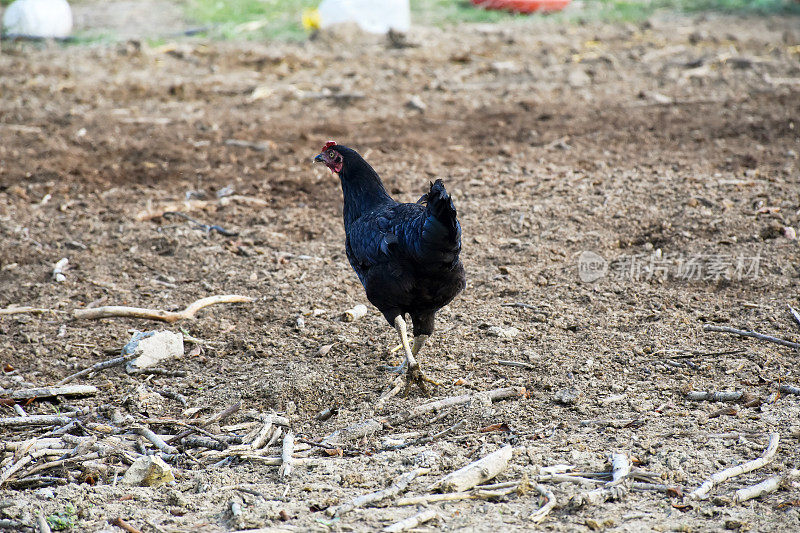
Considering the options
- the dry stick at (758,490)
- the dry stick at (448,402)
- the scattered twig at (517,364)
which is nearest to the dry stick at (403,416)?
the dry stick at (448,402)

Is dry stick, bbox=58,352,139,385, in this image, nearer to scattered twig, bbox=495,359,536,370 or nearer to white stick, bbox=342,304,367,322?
white stick, bbox=342,304,367,322

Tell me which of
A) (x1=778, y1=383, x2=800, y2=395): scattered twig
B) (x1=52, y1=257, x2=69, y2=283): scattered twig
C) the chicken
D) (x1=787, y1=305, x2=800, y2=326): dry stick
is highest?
the chicken

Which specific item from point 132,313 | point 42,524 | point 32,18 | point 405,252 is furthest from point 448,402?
point 32,18

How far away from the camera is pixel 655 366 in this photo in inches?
163

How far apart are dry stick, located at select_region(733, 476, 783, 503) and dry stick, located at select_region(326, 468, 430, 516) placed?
48.6 inches

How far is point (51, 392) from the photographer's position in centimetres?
399

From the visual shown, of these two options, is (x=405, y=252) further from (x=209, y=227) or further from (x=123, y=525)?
(x=209, y=227)

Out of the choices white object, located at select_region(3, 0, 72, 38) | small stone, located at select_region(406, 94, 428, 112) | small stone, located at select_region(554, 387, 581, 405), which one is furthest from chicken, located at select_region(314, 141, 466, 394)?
white object, located at select_region(3, 0, 72, 38)

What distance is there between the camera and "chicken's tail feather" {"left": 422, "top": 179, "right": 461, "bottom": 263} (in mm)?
3377

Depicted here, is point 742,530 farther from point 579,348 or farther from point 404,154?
point 404,154

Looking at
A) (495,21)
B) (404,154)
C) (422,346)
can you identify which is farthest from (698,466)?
(495,21)

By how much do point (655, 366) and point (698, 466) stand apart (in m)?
1.09

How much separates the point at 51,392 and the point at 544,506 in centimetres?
270

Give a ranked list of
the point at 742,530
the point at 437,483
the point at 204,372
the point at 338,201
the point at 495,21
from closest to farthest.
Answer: the point at 742,530 < the point at 437,483 < the point at 204,372 < the point at 338,201 < the point at 495,21
